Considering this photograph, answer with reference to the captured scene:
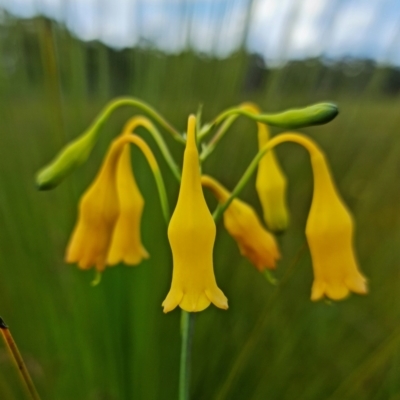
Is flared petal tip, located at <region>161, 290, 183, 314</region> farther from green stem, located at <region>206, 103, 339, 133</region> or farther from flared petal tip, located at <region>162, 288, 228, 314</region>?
green stem, located at <region>206, 103, 339, 133</region>

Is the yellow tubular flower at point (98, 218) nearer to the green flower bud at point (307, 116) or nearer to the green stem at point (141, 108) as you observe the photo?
the green stem at point (141, 108)

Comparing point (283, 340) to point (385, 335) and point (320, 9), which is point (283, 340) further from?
point (320, 9)

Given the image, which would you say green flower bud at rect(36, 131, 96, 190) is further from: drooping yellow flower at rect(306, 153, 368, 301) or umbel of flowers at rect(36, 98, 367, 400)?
drooping yellow flower at rect(306, 153, 368, 301)

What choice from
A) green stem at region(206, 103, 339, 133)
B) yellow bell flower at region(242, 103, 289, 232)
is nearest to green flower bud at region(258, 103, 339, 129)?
green stem at region(206, 103, 339, 133)

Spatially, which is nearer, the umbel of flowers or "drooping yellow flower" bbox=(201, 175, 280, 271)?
the umbel of flowers

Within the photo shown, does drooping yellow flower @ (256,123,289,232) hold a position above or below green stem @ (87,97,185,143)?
below

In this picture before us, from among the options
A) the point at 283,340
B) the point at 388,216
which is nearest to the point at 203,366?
the point at 283,340

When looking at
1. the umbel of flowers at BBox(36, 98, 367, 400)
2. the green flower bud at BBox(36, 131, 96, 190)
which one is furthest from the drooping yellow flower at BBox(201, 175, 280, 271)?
the green flower bud at BBox(36, 131, 96, 190)
